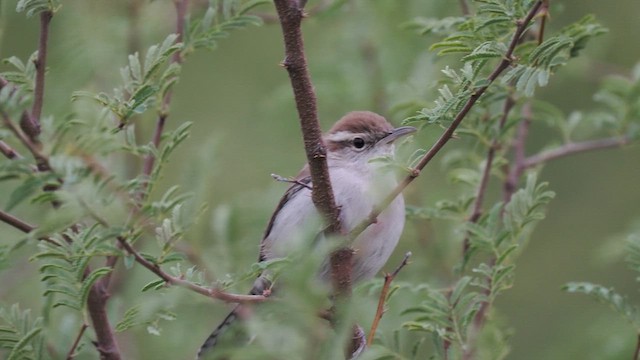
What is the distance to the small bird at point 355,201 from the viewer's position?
14.8 ft

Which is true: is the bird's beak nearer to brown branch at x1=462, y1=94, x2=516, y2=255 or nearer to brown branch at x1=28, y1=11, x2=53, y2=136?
brown branch at x1=462, y1=94, x2=516, y2=255

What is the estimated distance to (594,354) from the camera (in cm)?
454

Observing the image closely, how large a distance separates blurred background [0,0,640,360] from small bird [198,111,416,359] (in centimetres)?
18

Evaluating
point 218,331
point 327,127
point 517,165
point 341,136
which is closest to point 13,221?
point 218,331

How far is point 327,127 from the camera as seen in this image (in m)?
6.39

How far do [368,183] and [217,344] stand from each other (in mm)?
1034

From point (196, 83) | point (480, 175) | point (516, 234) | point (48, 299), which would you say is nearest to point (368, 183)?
point (480, 175)

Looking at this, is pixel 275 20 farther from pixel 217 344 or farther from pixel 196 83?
pixel 196 83

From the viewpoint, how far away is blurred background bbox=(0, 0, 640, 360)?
4738 mm

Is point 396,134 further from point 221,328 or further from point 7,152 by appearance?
point 7,152

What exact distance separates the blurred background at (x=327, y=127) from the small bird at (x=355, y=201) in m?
0.18

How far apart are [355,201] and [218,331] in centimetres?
86

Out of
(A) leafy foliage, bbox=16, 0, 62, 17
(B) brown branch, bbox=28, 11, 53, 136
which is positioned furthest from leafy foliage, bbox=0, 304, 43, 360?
(A) leafy foliage, bbox=16, 0, 62, 17

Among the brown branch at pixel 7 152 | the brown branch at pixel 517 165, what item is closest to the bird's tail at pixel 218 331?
the brown branch at pixel 517 165
